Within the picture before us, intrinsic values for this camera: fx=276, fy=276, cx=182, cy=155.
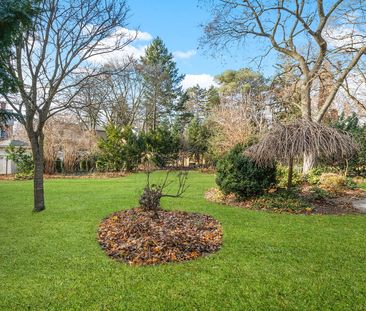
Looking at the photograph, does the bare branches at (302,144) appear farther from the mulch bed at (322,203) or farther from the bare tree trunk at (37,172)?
the bare tree trunk at (37,172)

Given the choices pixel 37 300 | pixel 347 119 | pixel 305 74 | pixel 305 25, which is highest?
pixel 305 25

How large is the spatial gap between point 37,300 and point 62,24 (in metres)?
6.41

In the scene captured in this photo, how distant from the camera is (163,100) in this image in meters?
28.8

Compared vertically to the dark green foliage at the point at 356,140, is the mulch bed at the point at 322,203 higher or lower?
lower

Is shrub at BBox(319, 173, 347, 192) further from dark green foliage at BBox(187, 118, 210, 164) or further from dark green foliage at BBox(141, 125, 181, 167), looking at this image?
dark green foliage at BBox(187, 118, 210, 164)

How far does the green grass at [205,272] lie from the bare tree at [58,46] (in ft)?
8.12

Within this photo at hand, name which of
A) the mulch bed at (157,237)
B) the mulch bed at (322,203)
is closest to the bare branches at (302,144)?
the mulch bed at (322,203)

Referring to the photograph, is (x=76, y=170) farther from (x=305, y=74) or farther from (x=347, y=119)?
(x=347, y=119)

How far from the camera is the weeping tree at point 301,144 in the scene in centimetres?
696

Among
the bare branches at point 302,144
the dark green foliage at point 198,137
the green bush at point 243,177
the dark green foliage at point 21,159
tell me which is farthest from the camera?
the dark green foliage at point 198,137

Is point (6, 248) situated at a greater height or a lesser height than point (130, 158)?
lesser

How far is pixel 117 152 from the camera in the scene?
1912 centimetres

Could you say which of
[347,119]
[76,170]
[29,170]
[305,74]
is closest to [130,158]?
[76,170]

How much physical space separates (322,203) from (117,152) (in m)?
14.2
